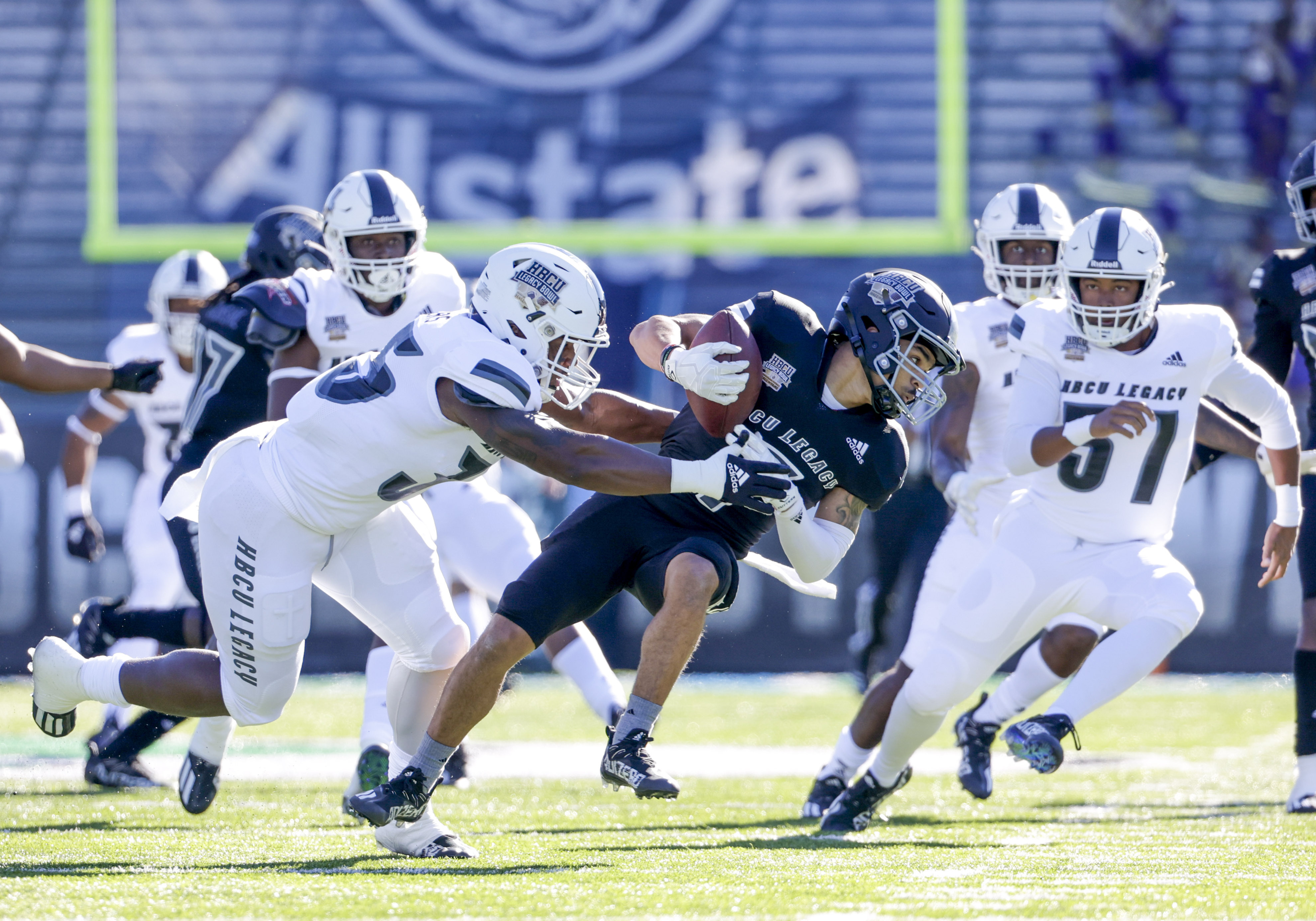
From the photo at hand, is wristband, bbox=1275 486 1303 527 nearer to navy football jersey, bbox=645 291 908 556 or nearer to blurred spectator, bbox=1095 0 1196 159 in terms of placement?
navy football jersey, bbox=645 291 908 556

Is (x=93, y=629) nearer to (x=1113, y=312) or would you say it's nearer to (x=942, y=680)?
(x=942, y=680)

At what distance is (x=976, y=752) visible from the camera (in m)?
4.86

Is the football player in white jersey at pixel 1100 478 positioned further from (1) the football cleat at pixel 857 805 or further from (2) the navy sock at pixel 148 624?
(2) the navy sock at pixel 148 624

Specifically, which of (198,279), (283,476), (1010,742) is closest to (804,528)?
(1010,742)

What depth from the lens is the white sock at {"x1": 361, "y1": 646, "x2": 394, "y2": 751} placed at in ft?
15.4

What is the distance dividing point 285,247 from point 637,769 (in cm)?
253

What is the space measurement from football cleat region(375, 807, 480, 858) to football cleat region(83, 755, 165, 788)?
172 cm

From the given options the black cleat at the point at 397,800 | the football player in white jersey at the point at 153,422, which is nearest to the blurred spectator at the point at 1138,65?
the football player in white jersey at the point at 153,422

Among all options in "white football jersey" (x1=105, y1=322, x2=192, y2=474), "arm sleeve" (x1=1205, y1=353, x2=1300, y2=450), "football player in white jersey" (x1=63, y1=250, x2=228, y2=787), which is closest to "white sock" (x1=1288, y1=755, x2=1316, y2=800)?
"arm sleeve" (x1=1205, y1=353, x2=1300, y2=450)

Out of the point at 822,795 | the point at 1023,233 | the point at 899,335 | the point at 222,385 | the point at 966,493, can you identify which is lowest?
the point at 822,795

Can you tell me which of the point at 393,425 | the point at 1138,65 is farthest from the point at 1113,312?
the point at 1138,65

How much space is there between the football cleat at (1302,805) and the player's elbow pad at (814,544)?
5.72ft

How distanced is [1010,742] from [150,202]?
881cm

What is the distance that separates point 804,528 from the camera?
376 centimetres
